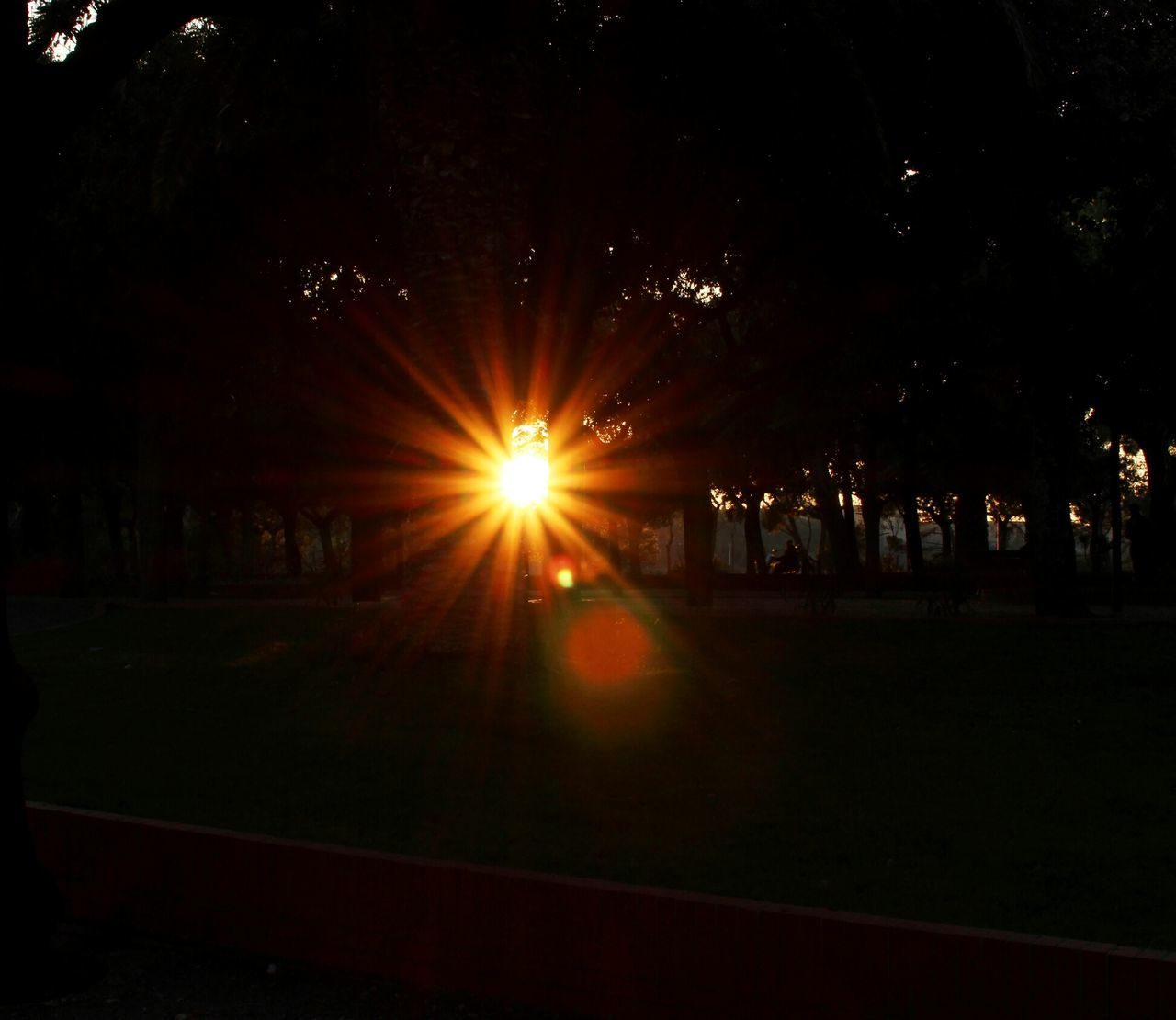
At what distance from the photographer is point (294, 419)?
88.7ft

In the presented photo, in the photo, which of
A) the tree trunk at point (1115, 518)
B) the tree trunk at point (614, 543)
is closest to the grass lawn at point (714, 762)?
the tree trunk at point (1115, 518)

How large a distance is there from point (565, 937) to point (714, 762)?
3.98 metres

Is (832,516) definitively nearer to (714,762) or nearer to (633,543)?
(633,543)

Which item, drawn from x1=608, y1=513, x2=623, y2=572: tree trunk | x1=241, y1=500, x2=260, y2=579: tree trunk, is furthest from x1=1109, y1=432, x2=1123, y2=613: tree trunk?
x1=241, y1=500, x2=260, y2=579: tree trunk

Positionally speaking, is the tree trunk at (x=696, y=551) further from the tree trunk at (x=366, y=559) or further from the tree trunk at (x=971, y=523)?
the tree trunk at (x=971, y=523)

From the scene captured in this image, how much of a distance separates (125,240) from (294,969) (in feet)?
52.6

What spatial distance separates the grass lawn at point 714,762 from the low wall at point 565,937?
3.75 ft

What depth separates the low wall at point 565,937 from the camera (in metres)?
4.71

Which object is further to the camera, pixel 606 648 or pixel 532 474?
pixel 532 474

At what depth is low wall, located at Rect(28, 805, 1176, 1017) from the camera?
186 inches

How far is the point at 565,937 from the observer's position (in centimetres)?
577

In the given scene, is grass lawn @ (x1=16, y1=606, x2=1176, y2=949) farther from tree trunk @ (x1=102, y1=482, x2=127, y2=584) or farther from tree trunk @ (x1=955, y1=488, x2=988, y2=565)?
tree trunk @ (x1=102, y1=482, x2=127, y2=584)

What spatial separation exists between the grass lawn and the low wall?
114 cm

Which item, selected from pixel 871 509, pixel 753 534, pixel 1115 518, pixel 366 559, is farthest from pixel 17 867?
pixel 753 534
